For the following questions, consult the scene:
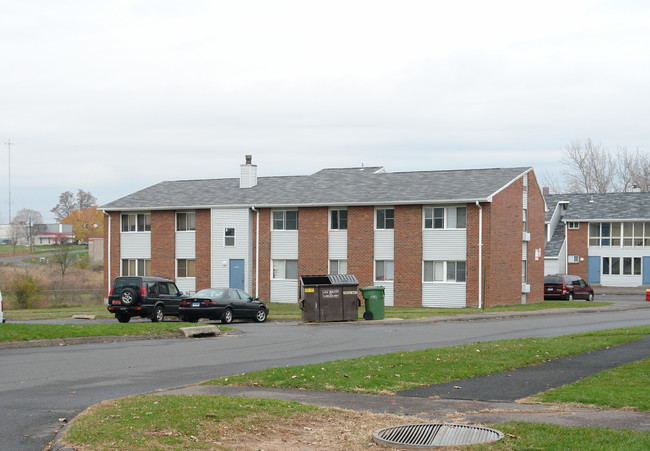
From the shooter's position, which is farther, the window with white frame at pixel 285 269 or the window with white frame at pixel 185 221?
the window with white frame at pixel 185 221

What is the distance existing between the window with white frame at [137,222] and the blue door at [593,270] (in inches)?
1368

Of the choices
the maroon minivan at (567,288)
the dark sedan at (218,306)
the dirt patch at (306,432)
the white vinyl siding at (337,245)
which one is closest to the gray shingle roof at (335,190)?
the white vinyl siding at (337,245)

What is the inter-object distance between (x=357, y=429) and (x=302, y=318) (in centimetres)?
2326

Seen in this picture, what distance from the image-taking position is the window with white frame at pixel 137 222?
5003 centimetres

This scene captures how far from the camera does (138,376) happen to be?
49.2 ft

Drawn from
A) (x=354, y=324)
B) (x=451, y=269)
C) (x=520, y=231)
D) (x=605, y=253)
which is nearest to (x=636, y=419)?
(x=354, y=324)

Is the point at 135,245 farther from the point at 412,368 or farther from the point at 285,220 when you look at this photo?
the point at 412,368

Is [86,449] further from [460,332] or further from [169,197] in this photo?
[169,197]

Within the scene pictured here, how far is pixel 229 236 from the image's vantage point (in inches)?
1859

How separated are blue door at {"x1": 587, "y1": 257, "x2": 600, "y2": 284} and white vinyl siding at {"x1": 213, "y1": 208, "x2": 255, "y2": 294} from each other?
30.6 meters

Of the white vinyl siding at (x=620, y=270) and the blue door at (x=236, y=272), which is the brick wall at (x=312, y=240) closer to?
the blue door at (x=236, y=272)

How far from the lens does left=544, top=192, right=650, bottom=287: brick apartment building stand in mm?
63125

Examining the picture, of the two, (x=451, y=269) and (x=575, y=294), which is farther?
(x=575, y=294)

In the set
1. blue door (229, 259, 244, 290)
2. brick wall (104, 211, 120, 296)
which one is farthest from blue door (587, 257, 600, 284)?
brick wall (104, 211, 120, 296)
